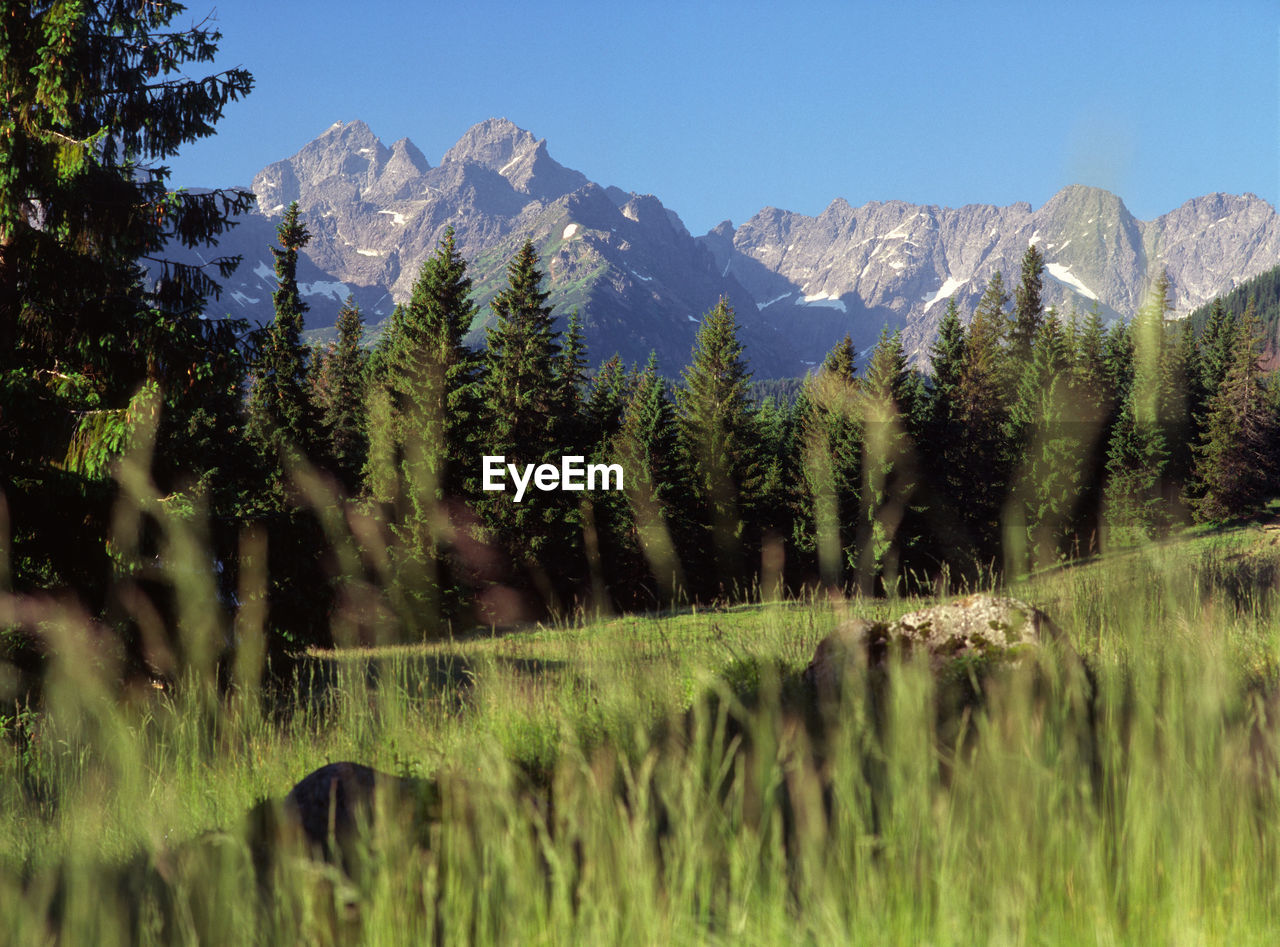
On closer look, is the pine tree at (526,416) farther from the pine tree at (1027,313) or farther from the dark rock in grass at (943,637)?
the pine tree at (1027,313)

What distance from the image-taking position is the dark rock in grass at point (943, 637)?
3.96 m

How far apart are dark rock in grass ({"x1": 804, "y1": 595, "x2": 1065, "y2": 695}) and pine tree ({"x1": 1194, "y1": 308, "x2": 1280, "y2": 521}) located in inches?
2353

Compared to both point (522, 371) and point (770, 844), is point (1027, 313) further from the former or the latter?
point (770, 844)

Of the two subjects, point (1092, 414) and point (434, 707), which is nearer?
point (434, 707)

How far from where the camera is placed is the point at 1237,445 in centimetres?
5203

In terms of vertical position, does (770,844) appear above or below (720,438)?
below

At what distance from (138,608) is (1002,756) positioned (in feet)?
35.1

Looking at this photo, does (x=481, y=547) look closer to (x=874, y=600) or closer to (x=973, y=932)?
(x=874, y=600)

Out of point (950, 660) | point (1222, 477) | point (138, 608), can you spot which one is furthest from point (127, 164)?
point (1222, 477)

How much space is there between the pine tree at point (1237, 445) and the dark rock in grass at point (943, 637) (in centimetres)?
5977

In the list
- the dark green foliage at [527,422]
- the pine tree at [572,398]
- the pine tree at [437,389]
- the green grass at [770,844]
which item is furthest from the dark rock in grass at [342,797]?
the pine tree at [572,398]

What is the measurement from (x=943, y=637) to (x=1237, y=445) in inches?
2391

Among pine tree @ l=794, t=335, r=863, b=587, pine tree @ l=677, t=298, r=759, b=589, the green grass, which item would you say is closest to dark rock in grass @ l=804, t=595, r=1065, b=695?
the green grass

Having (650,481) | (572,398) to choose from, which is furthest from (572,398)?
(650,481)
